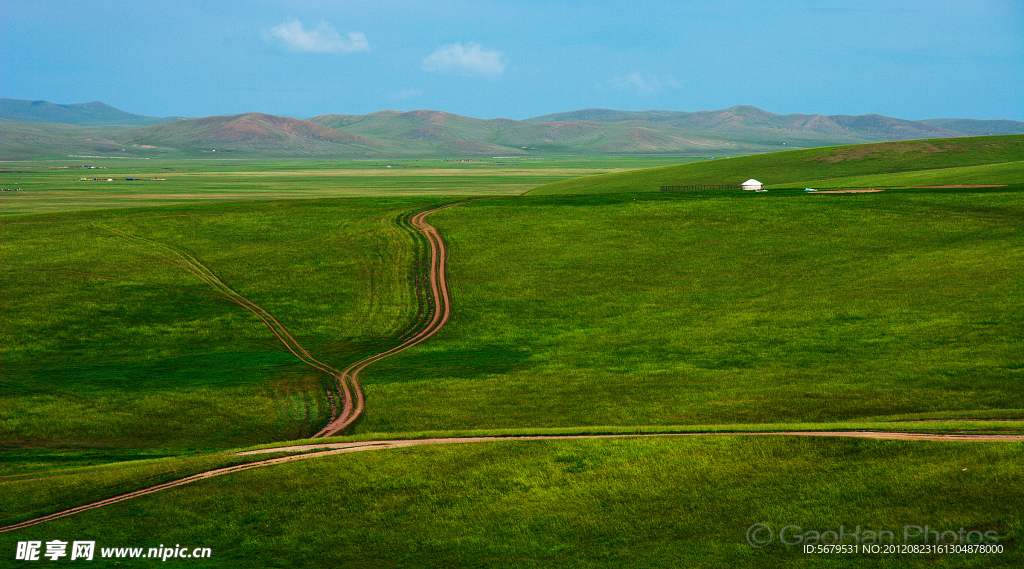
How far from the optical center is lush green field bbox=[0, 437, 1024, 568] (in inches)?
557

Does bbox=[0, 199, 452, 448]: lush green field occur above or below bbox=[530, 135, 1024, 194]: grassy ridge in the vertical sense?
below

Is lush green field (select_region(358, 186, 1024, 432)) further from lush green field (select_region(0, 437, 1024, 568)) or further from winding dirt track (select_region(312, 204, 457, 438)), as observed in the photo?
lush green field (select_region(0, 437, 1024, 568))

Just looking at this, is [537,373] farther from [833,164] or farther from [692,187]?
[833,164]

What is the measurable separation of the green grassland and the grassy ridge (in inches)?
1756

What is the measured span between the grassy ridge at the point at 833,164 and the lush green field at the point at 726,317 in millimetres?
41529

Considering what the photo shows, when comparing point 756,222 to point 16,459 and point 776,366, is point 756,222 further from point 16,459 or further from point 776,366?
point 16,459

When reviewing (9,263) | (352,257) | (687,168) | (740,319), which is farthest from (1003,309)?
(687,168)

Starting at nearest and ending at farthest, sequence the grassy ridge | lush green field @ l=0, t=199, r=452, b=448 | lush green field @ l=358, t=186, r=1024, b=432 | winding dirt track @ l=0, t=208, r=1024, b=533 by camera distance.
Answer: winding dirt track @ l=0, t=208, r=1024, b=533
lush green field @ l=358, t=186, r=1024, b=432
lush green field @ l=0, t=199, r=452, b=448
the grassy ridge

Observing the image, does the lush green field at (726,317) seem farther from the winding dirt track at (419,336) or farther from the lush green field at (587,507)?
the lush green field at (587,507)

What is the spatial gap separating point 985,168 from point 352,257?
257ft

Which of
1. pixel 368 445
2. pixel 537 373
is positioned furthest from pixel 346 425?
pixel 537 373

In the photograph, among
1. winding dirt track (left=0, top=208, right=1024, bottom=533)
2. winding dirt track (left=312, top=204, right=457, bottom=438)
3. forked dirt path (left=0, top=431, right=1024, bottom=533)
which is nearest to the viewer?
forked dirt path (left=0, top=431, right=1024, bottom=533)

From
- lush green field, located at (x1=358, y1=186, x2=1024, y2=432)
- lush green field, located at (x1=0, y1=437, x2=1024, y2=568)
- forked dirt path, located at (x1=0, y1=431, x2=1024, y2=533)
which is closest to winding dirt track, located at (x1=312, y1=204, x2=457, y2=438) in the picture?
lush green field, located at (x1=358, y1=186, x2=1024, y2=432)


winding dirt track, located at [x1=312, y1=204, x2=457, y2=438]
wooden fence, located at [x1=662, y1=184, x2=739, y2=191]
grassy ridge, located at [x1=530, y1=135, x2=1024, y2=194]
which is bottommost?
winding dirt track, located at [x1=312, y1=204, x2=457, y2=438]
